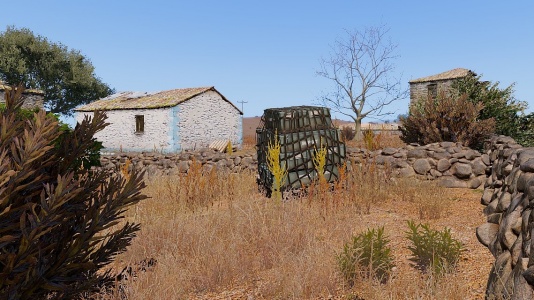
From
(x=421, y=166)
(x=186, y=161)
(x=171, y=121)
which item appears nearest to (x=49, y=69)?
(x=171, y=121)

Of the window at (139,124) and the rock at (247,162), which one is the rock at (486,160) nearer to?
the rock at (247,162)

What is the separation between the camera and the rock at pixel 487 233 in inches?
187

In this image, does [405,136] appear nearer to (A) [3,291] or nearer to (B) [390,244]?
(B) [390,244]

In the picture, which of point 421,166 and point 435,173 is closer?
point 435,173

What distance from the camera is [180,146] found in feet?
72.3

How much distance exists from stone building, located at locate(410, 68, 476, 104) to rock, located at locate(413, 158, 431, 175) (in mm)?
19713

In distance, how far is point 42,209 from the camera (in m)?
1.76

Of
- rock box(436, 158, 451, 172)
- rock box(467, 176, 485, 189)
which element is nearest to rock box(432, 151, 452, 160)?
rock box(436, 158, 451, 172)

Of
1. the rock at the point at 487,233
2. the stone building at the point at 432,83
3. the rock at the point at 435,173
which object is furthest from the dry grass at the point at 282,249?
the stone building at the point at 432,83

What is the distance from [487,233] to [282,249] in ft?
7.92

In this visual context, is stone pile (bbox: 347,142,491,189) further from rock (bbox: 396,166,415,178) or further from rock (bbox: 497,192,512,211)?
rock (bbox: 497,192,512,211)

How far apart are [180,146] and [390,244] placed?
18176mm

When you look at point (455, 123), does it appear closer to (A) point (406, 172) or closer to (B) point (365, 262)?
(A) point (406, 172)

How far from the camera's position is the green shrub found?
1773 millimetres
